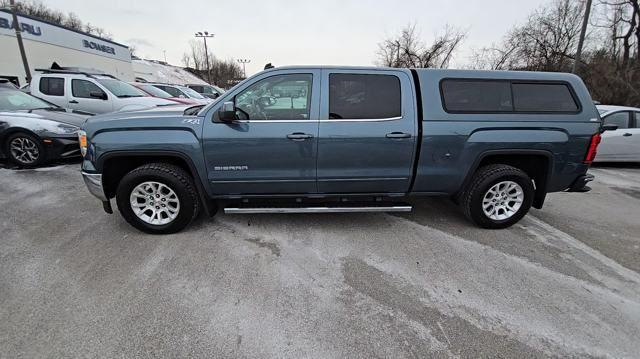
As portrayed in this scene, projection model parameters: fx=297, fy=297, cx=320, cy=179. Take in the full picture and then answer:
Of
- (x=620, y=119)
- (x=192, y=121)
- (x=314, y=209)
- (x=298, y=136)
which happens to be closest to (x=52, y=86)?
(x=192, y=121)

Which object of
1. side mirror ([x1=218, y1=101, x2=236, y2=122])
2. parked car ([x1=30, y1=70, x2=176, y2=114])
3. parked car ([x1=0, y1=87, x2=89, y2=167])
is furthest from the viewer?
parked car ([x1=30, y1=70, x2=176, y2=114])

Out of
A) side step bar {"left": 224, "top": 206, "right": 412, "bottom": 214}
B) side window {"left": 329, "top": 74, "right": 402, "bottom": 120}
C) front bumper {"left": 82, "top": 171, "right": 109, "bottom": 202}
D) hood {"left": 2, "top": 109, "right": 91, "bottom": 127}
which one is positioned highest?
side window {"left": 329, "top": 74, "right": 402, "bottom": 120}

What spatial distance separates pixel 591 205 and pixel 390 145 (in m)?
3.90

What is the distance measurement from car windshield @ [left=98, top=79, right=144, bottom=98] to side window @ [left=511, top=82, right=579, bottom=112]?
9.34 metres

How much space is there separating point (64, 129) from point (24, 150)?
836mm

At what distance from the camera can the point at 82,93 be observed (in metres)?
8.24

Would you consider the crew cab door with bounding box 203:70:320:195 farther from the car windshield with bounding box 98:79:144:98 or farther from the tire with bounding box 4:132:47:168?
the car windshield with bounding box 98:79:144:98

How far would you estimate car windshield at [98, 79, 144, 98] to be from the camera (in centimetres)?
829

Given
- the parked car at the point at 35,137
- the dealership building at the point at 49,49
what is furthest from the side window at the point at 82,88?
the dealership building at the point at 49,49

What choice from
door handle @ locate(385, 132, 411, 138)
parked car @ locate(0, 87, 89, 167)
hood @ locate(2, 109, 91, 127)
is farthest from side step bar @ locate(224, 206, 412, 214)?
hood @ locate(2, 109, 91, 127)

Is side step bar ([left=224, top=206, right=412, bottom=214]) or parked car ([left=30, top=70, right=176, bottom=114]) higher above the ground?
parked car ([left=30, top=70, right=176, bottom=114])

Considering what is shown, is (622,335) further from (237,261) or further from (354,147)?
(237,261)

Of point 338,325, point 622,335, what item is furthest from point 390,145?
point 622,335

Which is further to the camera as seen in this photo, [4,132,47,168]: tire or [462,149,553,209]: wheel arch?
[4,132,47,168]: tire
